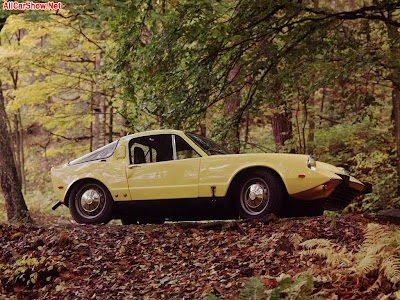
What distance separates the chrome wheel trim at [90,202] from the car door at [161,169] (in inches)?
28.0

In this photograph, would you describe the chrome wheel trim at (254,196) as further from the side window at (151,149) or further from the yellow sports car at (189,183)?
the side window at (151,149)

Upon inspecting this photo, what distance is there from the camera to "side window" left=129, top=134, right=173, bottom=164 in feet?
25.9

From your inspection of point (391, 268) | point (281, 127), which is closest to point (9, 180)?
point (281, 127)

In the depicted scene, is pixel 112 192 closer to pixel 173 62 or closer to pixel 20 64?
pixel 173 62

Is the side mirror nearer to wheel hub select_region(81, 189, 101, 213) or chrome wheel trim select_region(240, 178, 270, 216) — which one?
wheel hub select_region(81, 189, 101, 213)

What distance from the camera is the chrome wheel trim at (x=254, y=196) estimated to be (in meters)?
6.89

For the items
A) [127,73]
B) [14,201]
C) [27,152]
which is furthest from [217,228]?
[27,152]

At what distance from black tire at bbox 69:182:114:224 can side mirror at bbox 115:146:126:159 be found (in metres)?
0.60

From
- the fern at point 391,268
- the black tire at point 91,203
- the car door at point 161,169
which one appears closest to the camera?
the fern at point 391,268

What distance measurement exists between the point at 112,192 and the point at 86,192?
0.62 meters

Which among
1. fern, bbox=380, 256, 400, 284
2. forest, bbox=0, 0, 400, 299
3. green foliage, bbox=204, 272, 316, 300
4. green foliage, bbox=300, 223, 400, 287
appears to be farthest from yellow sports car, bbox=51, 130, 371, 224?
green foliage, bbox=204, 272, 316, 300

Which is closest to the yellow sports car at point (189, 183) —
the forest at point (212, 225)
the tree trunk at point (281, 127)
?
the forest at point (212, 225)

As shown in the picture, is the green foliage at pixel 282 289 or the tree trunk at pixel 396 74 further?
the tree trunk at pixel 396 74

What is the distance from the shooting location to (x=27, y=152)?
29.1 metres
